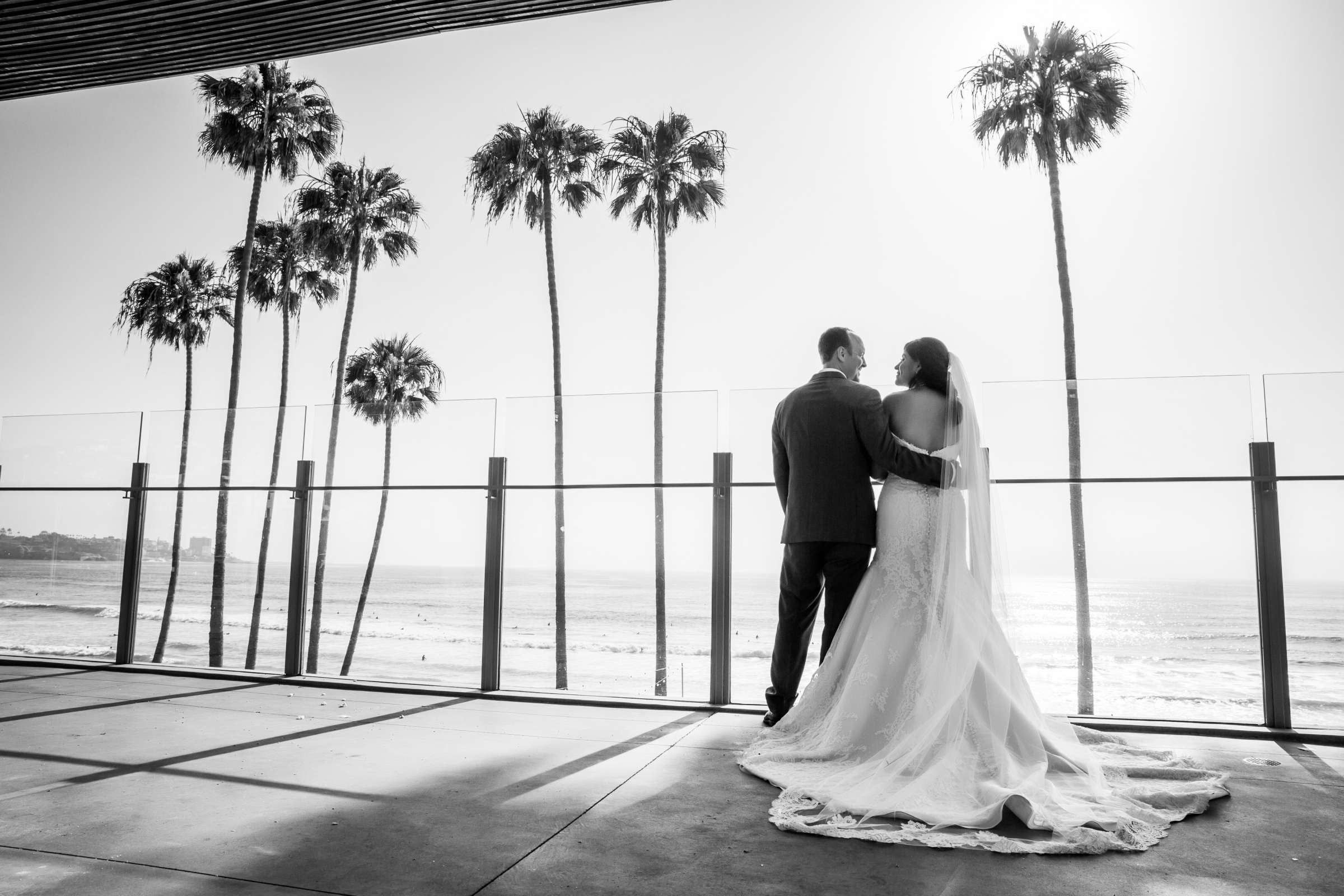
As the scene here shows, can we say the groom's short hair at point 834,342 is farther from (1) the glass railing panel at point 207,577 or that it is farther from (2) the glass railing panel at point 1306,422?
(1) the glass railing panel at point 207,577

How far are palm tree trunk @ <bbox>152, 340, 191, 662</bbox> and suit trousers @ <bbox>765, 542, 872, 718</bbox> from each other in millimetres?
5916

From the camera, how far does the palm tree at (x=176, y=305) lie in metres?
23.1

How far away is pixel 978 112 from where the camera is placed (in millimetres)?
14180

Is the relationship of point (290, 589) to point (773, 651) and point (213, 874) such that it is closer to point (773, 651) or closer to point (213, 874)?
point (773, 651)

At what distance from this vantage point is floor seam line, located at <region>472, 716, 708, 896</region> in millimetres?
2221

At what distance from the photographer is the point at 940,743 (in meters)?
3.23

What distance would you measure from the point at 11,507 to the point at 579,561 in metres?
5.84

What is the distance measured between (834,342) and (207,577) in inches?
279

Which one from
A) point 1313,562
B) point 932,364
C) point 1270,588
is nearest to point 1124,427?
point 1270,588

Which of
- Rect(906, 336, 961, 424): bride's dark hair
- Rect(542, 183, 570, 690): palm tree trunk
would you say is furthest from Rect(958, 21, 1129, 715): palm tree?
Rect(906, 336, 961, 424): bride's dark hair

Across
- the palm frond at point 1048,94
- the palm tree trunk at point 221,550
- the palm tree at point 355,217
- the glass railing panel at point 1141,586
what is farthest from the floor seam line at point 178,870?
the palm tree at point 355,217

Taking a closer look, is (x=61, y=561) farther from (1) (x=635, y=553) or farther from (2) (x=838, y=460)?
(2) (x=838, y=460)

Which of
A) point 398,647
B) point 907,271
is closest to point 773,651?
point 398,647

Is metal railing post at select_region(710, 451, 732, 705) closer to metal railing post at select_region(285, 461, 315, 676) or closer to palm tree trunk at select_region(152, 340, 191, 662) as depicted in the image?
metal railing post at select_region(285, 461, 315, 676)
